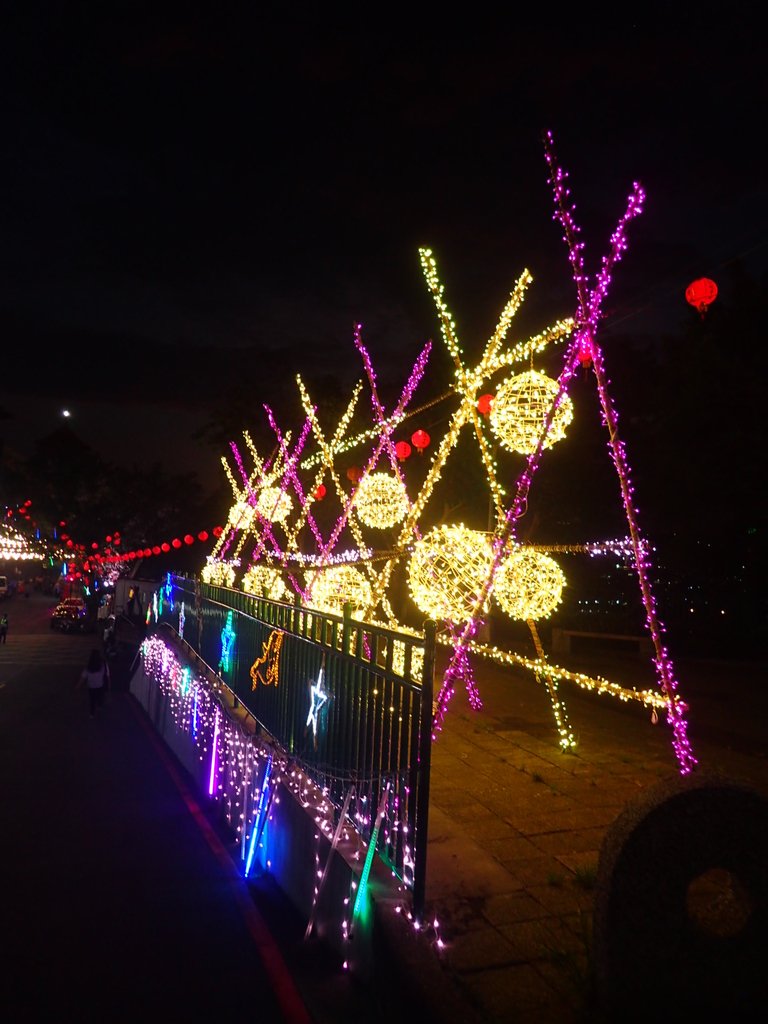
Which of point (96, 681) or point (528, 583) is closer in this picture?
point (528, 583)

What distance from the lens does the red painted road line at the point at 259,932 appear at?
416 cm

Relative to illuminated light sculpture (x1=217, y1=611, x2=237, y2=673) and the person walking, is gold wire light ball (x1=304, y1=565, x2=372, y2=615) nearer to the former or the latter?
illuminated light sculpture (x1=217, y1=611, x2=237, y2=673)

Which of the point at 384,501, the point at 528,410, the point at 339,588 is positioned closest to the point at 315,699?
the point at 528,410

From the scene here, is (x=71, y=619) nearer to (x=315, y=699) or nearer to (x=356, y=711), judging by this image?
(x=315, y=699)

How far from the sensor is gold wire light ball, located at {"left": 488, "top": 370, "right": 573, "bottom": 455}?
23.0 ft

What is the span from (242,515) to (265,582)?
6160mm

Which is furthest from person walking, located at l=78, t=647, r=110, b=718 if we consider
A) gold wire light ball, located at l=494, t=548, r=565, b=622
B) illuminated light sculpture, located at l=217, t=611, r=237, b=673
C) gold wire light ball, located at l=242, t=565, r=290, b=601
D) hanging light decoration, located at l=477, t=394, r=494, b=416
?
hanging light decoration, located at l=477, t=394, r=494, b=416

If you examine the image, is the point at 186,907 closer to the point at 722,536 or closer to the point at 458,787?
the point at 458,787

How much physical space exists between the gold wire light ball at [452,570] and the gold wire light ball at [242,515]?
472 inches

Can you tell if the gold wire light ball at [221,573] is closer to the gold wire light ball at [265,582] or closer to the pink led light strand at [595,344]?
the gold wire light ball at [265,582]

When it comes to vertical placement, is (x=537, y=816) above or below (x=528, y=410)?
below

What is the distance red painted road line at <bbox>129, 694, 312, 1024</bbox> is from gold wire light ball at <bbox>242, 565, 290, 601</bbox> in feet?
19.8

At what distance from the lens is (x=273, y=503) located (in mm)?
17141

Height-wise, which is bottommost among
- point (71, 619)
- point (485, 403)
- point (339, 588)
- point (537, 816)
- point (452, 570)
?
point (537, 816)
